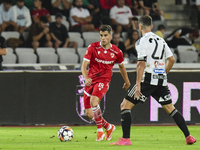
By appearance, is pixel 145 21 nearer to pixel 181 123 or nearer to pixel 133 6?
pixel 181 123

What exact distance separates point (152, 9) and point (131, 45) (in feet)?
9.85

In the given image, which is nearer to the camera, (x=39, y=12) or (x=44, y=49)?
(x=44, y=49)

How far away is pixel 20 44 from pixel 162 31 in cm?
537

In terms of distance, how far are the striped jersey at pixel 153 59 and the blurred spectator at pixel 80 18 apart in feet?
31.2

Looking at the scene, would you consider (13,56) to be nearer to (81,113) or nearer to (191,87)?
(81,113)

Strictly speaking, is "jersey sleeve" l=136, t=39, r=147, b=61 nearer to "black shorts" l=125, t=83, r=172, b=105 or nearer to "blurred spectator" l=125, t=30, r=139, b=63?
"black shorts" l=125, t=83, r=172, b=105

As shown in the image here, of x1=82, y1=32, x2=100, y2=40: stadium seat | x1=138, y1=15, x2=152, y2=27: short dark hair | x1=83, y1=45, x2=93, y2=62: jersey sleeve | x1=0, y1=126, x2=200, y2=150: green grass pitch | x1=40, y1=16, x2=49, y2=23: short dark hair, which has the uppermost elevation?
x1=138, y1=15, x2=152, y2=27: short dark hair


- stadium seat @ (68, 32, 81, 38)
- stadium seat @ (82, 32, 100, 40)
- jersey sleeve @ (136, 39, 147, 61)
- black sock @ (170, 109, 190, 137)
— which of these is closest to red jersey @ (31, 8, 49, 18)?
stadium seat @ (68, 32, 81, 38)

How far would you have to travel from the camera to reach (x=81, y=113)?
1066cm

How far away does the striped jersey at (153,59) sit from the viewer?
6.90 metres

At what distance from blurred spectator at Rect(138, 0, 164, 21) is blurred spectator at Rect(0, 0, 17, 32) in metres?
5.49

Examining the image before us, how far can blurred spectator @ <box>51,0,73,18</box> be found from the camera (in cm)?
1669

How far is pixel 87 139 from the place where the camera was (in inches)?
319

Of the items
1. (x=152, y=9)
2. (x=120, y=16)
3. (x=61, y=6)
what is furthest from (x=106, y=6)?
(x=152, y=9)
